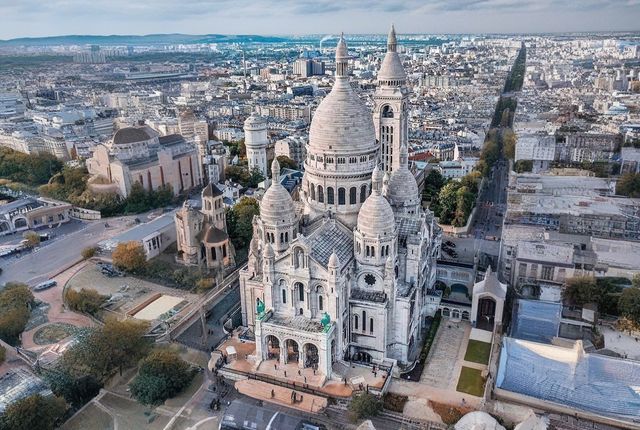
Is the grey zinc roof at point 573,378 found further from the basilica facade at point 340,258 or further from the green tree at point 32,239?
the green tree at point 32,239

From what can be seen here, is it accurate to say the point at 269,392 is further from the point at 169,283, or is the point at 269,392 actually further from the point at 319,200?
the point at 169,283

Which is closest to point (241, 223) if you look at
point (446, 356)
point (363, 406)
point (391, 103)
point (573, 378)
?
point (391, 103)

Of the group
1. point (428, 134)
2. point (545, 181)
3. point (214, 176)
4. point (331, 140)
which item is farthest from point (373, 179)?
point (428, 134)

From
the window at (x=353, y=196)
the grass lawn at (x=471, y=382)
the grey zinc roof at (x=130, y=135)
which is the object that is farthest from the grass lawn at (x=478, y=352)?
the grey zinc roof at (x=130, y=135)

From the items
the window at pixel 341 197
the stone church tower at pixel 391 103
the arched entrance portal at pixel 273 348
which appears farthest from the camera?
the stone church tower at pixel 391 103

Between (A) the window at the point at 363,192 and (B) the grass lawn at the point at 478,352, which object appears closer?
(B) the grass lawn at the point at 478,352

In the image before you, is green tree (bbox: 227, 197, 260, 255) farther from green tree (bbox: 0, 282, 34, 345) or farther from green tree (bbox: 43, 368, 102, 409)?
green tree (bbox: 43, 368, 102, 409)
